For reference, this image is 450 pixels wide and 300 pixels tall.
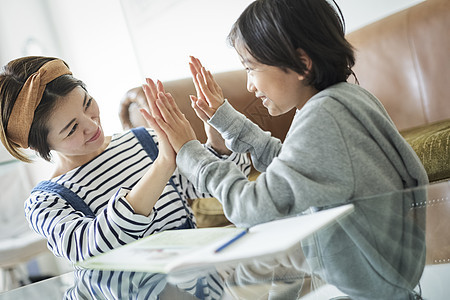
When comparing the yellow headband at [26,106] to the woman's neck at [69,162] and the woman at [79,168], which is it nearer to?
the woman at [79,168]

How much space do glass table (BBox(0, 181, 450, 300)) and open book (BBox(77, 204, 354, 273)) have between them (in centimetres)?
2

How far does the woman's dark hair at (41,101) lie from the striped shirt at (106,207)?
0.37ft

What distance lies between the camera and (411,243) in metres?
0.56

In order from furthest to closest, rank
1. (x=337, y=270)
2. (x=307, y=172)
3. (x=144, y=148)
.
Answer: (x=144, y=148)
(x=307, y=172)
(x=337, y=270)

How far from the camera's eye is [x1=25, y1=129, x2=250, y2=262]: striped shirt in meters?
0.91

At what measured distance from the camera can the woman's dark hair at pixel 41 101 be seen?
101cm

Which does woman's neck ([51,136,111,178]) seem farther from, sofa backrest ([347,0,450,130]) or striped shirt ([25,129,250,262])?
sofa backrest ([347,0,450,130])

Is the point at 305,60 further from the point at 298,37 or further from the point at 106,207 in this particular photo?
the point at 106,207

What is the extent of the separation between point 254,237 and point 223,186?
0.15 meters

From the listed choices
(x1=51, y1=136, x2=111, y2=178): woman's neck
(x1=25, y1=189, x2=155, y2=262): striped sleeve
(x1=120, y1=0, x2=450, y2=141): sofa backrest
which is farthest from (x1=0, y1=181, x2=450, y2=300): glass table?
(x1=120, y1=0, x2=450, y2=141): sofa backrest

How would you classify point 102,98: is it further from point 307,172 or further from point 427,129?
point 307,172

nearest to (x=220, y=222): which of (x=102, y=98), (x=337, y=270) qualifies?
(x=337, y=270)

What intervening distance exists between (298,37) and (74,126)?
0.53 metres

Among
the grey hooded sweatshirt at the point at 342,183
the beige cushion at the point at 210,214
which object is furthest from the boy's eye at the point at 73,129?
the beige cushion at the point at 210,214
